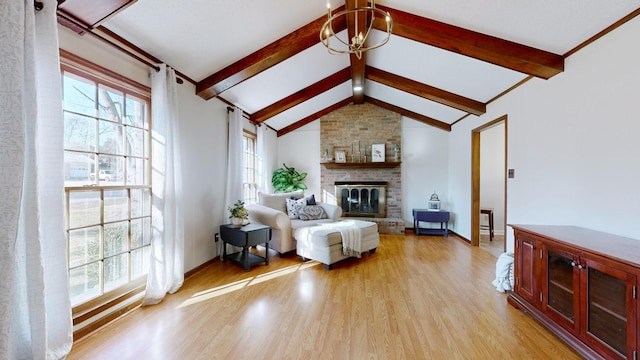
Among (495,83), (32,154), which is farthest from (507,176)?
(32,154)

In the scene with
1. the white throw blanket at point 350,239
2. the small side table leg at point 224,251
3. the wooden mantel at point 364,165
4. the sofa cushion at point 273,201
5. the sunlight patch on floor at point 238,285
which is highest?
the wooden mantel at point 364,165

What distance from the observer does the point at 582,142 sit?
227 centimetres

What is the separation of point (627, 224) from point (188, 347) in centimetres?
336

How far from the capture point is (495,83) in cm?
334

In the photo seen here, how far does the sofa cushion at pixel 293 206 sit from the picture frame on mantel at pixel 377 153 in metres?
2.30

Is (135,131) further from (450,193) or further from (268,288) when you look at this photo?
(450,193)

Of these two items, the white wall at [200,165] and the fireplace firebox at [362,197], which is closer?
the white wall at [200,165]

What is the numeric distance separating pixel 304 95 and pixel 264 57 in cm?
177

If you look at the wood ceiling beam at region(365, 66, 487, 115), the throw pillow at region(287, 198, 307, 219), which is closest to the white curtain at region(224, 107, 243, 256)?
the throw pillow at region(287, 198, 307, 219)

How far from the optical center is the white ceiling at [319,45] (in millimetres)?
2021

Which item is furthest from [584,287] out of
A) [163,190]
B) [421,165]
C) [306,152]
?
[306,152]

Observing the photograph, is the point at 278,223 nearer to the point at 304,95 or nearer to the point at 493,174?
the point at 304,95

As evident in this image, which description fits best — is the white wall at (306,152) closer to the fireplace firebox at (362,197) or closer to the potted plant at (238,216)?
the fireplace firebox at (362,197)

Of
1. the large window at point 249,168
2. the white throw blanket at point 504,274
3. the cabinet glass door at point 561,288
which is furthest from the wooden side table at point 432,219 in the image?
the large window at point 249,168
